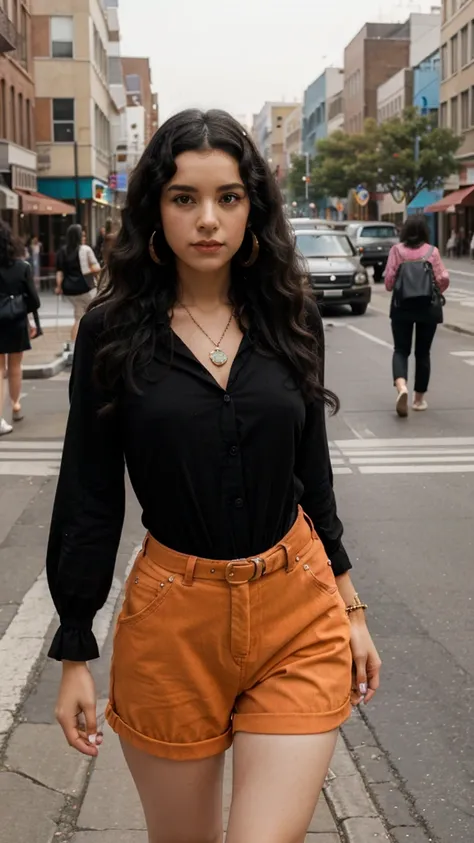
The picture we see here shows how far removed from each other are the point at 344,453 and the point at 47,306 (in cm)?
2095

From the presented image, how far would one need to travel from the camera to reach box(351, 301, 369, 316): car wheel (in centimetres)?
2450

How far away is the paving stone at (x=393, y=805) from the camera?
3.34 m

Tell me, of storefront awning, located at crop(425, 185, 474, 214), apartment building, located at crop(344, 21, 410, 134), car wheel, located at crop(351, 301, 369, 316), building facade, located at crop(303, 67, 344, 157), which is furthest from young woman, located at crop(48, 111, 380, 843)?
building facade, located at crop(303, 67, 344, 157)

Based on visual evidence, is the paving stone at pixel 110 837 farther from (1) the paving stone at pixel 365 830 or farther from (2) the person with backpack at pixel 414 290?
(2) the person with backpack at pixel 414 290

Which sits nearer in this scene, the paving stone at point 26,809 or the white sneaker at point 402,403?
the paving stone at point 26,809

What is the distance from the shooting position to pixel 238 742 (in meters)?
2.13

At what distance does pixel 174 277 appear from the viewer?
2.42 m

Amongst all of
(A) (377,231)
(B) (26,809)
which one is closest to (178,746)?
(B) (26,809)

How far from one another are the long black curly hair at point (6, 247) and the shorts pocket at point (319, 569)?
8.06 m

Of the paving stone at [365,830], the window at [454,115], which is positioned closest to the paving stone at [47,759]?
the paving stone at [365,830]

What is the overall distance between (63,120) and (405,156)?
77.0 ft

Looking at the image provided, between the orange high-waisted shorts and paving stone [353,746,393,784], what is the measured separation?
151 centimetres

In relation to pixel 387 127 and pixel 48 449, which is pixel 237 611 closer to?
pixel 48 449

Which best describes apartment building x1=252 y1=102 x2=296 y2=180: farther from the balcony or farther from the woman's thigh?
the woman's thigh
